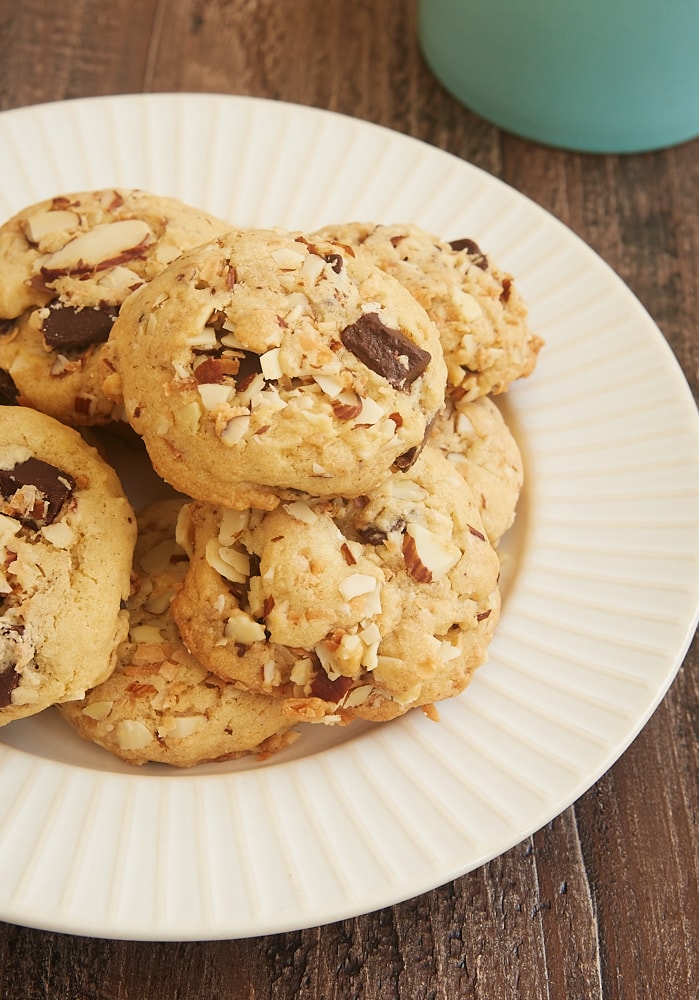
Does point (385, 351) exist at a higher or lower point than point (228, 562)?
higher

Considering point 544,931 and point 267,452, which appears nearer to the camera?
point 267,452

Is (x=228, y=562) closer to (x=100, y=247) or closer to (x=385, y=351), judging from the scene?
(x=385, y=351)

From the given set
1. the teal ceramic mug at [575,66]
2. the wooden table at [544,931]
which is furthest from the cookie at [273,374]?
the teal ceramic mug at [575,66]

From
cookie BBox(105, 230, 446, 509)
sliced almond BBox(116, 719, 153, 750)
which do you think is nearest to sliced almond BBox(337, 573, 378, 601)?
cookie BBox(105, 230, 446, 509)

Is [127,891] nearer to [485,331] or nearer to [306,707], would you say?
[306,707]

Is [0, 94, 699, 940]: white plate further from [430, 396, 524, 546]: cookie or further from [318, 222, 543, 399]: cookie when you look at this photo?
[318, 222, 543, 399]: cookie

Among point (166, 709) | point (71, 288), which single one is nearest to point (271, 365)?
point (71, 288)

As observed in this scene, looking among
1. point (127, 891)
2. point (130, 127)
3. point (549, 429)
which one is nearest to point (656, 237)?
point (549, 429)
